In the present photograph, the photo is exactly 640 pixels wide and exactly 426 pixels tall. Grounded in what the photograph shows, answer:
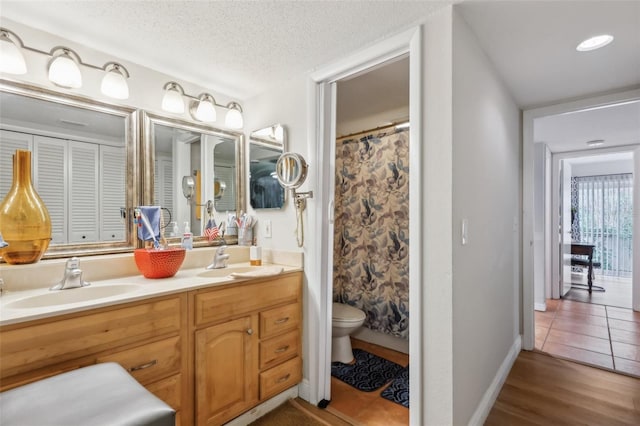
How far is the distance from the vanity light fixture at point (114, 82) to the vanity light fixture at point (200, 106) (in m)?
0.24

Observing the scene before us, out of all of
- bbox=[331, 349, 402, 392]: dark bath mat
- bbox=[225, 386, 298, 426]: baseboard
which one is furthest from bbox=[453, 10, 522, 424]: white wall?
bbox=[225, 386, 298, 426]: baseboard

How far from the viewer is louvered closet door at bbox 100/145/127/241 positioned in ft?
5.72

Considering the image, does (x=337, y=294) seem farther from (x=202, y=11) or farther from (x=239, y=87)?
(x=202, y=11)

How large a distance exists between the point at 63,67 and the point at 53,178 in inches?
22.1

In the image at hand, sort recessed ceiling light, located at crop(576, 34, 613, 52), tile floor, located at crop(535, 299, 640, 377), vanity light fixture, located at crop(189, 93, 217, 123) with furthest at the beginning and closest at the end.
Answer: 1. tile floor, located at crop(535, 299, 640, 377)
2. vanity light fixture, located at crop(189, 93, 217, 123)
3. recessed ceiling light, located at crop(576, 34, 613, 52)

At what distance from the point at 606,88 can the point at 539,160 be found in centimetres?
180

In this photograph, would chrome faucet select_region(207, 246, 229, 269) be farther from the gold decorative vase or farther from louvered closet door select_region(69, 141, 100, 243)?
the gold decorative vase

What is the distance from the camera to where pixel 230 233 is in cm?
236

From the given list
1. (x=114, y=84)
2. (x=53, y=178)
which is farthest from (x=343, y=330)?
(x=114, y=84)

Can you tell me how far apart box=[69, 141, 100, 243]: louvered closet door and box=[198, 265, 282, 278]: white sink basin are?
2.09 feet

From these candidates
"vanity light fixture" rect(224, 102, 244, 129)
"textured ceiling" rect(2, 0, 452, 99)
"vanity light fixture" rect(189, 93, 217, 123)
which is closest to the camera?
"textured ceiling" rect(2, 0, 452, 99)

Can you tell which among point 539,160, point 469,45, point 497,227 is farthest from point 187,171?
point 539,160

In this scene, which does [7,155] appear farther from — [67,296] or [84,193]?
[67,296]

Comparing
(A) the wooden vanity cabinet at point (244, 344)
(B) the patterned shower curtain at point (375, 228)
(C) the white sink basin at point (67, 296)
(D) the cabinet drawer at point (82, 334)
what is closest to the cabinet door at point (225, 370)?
(A) the wooden vanity cabinet at point (244, 344)
